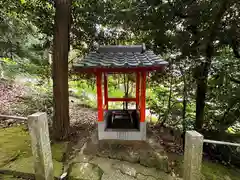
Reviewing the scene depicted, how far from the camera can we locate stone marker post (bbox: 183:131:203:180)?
1963 millimetres

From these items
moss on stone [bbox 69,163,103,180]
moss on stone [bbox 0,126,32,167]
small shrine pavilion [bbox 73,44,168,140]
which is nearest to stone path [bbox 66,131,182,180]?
moss on stone [bbox 69,163,103,180]

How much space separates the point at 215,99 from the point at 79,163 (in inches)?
Result: 132

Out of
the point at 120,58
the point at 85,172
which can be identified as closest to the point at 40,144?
the point at 85,172

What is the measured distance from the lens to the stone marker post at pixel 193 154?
196cm

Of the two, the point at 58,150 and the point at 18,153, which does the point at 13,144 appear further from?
the point at 58,150

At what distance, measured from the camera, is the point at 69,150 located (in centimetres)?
354

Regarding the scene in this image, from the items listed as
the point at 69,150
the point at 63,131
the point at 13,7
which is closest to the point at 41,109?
the point at 63,131

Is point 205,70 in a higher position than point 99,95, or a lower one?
higher

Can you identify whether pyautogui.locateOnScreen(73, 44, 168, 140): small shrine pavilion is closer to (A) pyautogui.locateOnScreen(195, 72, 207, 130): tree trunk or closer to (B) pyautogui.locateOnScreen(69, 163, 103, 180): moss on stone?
(B) pyautogui.locateOnScreen(69, 163, 103, 180): moss on stone

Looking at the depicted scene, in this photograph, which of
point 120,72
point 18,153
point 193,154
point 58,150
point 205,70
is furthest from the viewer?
point 205,70

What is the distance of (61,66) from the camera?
3.46m

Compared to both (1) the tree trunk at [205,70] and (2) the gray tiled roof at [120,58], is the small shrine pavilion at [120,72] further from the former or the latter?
(1) the tree trunk at [205,70]

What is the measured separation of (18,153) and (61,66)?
A: 1.78 meters

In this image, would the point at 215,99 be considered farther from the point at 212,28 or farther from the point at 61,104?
the point at 61,104
